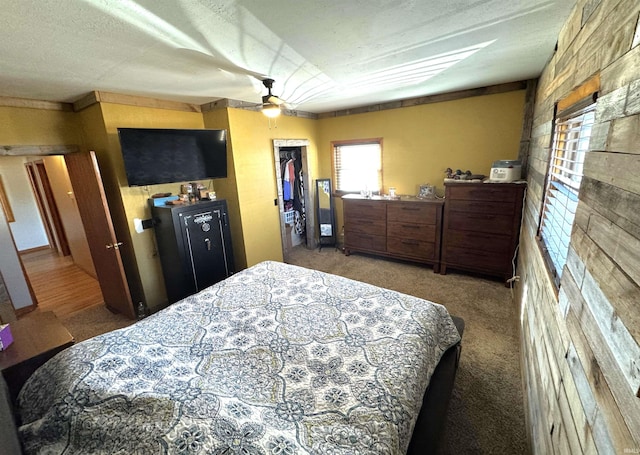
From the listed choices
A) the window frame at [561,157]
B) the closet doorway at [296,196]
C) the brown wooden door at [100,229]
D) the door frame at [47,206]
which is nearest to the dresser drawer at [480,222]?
the window frame at [561,157]

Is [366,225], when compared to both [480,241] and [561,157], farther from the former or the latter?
[561,157]

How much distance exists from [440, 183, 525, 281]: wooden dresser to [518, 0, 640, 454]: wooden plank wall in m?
1.97

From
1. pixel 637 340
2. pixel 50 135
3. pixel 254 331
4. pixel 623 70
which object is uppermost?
pixel 50 135

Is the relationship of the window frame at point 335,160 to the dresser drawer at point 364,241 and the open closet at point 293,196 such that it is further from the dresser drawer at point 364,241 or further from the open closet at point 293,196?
the dresser drawer at point 364,241

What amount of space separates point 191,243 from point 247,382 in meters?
2.12

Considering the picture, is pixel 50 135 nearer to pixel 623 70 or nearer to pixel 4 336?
pixel 4 336

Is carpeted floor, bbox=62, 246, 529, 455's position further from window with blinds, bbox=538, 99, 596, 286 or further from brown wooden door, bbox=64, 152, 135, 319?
window with blinds, bbox=538, 99, 596, 286

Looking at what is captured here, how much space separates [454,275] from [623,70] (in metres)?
3.12

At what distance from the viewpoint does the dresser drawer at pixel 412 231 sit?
3.64 metres

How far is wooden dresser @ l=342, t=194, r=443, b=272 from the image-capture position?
3.63 m

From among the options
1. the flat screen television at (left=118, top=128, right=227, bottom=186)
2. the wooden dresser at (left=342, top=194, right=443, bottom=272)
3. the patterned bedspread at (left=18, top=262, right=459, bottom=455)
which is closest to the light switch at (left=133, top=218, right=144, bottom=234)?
the flat screen television at (left=118, top=128, right=227, bottom=186)

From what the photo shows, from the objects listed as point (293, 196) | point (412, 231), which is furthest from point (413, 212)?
point (293, 196)

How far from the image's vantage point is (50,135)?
106 inches

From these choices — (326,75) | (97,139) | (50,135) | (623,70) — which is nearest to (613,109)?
(623,70)
